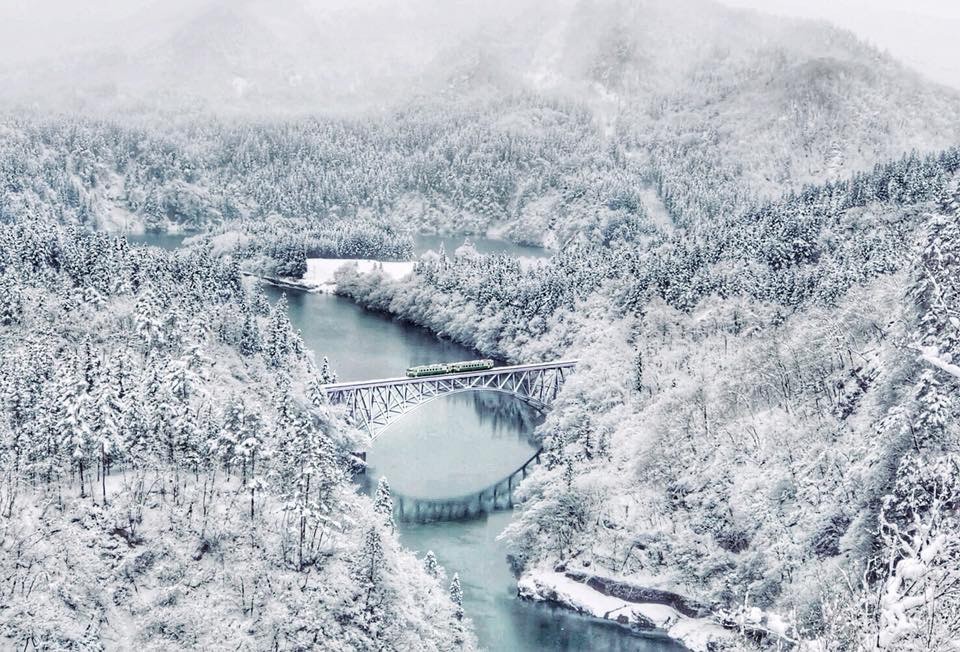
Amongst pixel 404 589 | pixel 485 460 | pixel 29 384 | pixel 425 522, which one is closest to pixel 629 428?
pixel 485 460

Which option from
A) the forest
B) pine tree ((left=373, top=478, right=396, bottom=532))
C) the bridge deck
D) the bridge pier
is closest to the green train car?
the bridge deck

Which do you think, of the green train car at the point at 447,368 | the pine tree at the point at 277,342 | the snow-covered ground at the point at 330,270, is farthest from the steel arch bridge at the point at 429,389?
the snow-covered ground at the point at 330,270

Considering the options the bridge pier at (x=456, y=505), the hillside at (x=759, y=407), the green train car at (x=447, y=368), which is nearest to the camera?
the hillside at (x=759, y=407)

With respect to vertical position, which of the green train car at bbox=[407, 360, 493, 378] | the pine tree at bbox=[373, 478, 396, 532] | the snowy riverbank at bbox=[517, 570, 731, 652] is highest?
the green train car at bbox=[407, 360, 493, 378]

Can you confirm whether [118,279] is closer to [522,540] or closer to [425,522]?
[425,522]

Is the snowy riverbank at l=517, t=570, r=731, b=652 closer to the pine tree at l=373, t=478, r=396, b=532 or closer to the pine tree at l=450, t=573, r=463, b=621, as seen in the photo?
the pine tree at l=450, t=573, r=463, b=621

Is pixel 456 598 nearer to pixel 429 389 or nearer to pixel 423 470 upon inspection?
pixel 423 470

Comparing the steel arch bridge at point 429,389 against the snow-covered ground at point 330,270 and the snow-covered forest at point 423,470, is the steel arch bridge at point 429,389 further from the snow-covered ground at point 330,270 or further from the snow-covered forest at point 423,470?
the snow-covered ground at point 330,270

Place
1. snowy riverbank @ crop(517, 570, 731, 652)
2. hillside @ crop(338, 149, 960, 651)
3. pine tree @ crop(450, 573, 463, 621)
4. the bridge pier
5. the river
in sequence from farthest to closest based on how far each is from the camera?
1. the bridge pier
2. the river
3. snowy riverbank @ crop(517, 570, 731, 652)
4. pine tree @ crop(450, 573, 463, 621)
5. hillside @ crop(338, 149, 960, 651)
